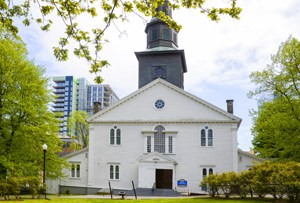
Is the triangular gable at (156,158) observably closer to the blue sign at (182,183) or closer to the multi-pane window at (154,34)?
the blue sign at (182,183)

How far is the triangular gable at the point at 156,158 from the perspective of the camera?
33156 mm

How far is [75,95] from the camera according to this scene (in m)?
160

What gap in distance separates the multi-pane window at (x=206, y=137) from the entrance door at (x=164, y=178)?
13.7 feet

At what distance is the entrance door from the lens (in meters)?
33.4

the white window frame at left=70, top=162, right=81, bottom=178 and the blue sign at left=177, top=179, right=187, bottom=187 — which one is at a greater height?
the white window frame at left=70, top=162, right=81, bottom=178

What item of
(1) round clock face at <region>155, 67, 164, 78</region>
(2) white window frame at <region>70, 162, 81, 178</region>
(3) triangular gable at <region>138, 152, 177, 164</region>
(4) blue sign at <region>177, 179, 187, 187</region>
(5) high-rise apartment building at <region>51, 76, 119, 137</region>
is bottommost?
(4) blue sign at <region>177, 179, 187, 187</region>

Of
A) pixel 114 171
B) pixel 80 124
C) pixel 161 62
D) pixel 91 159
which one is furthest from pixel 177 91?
pixel 80 124

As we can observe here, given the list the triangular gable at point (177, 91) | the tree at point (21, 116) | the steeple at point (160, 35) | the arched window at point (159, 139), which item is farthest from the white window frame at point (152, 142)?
the steeple at point (160, 35)

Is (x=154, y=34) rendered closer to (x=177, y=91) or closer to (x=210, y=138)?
(x=177, y=91)

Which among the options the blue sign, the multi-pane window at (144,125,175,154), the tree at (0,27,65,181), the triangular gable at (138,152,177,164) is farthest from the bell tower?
the tree at (0,27,65,181)

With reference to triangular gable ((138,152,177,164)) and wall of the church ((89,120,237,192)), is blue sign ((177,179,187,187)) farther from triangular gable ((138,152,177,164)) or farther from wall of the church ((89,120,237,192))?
triangular gable ((138,152,177,164))

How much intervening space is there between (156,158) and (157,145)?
1698mm

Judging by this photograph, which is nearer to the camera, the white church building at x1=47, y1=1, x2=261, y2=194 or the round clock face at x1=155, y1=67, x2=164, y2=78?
the white church building at x1=47, y1=1, x2=261, y2=194

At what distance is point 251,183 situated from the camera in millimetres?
22219
